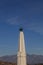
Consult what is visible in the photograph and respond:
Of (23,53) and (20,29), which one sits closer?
(23,53)

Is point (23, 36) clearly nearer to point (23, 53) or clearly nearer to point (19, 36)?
point (19, 36)

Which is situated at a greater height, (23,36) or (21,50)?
(23,36)

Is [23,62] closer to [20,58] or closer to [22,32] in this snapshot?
[20,58]

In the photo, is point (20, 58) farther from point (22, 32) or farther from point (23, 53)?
point (22, 32)

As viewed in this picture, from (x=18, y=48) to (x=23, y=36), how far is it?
250cm

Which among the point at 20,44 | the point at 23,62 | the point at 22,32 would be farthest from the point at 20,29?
the point at 23,62

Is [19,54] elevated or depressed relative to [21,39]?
depressed

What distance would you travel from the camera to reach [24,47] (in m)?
32.7

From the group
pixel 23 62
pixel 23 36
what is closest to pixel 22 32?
pixel 23 36

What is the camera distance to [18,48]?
108 feet

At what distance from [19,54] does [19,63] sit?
169 centimetres

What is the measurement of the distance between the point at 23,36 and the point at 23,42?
1.37 meters

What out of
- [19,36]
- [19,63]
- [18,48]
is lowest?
[19,63]

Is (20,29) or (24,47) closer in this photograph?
(24,47)
